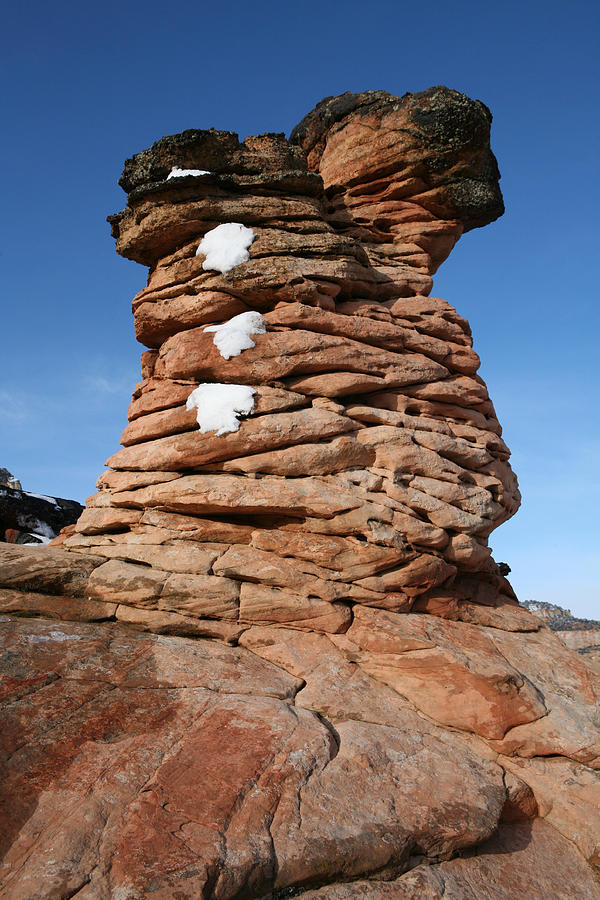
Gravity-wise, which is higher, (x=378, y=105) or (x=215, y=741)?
(x=378, y=105)

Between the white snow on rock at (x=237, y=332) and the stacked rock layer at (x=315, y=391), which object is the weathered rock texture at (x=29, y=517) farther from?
the white snow on rock at (x=237, y=332)

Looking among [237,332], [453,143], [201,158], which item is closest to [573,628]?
[453,143]

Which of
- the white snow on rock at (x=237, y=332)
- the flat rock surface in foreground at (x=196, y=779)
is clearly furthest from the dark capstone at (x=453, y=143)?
the flat rock surface in foreground at (x=196, y=779)

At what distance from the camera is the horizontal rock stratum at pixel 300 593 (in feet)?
25.3

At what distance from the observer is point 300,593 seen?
11.9 metres

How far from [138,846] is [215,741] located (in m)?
1.86

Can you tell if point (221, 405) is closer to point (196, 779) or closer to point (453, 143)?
point (196, 779)

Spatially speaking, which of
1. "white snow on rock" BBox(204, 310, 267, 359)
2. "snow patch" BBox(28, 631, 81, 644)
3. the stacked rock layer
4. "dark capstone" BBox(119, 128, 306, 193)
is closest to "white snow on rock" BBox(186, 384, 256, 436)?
the stacked rock layer

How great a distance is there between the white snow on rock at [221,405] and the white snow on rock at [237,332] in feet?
2.86

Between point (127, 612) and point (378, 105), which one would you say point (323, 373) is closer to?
point (127, 612)

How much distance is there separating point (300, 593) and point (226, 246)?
28.5 feet

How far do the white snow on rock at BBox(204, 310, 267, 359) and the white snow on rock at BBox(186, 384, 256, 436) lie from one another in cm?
87

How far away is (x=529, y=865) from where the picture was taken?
889cm

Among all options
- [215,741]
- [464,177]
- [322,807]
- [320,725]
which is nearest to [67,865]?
[215,741]
